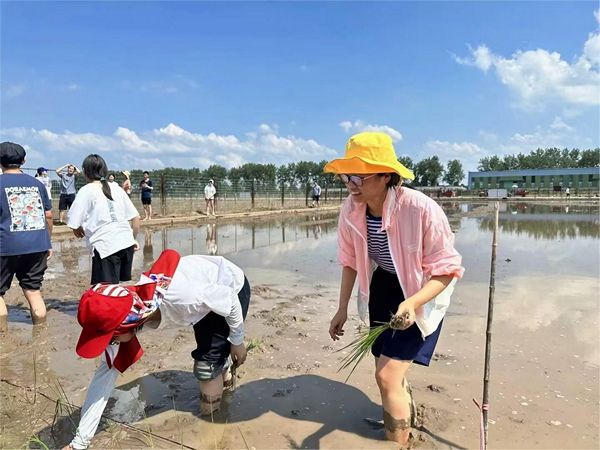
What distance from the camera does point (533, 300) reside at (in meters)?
6.00

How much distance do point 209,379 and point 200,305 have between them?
610mm

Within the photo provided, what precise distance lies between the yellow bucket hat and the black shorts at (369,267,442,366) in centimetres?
71

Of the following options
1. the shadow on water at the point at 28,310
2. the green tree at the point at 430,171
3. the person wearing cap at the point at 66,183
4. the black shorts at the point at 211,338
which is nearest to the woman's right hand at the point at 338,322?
the black shorts at the point at 211,338

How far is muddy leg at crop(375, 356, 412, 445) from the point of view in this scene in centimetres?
254

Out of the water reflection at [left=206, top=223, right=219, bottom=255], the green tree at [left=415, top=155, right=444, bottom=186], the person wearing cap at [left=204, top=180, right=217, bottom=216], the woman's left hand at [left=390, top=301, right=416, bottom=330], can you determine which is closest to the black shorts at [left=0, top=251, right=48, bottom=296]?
the woman's left hand at [left=390, top=301, right=416, bottom=330]

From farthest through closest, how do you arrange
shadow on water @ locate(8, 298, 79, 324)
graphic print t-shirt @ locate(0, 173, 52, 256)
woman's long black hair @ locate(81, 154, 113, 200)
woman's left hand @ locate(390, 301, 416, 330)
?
shadow on water @ locate(8, 298, 79, 324)
graphic print t-shirt @ locate(0, 173, 52, 256)
woman's long black hair @ locate(81, 154, 113, 200)
woman's left hand @ locate(390, 301, 416, 330)

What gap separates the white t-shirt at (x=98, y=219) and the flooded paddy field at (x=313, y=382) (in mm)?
972

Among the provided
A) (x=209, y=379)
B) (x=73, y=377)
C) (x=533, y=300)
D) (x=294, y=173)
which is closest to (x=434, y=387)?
(x=209, y=379)

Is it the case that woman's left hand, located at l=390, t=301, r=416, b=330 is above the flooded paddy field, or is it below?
above

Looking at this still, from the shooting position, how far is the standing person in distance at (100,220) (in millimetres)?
4465

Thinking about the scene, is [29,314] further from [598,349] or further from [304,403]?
[598,349]

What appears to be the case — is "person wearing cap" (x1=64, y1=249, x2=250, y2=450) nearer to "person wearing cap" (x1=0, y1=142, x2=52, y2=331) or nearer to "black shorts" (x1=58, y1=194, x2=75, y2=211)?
"person wearing cap" (x1=0, y1=142, x2=52, y2=331)

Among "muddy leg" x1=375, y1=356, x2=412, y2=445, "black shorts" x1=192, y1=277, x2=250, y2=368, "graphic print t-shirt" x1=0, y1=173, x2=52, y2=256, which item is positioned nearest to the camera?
"muddy leg" x1=375, y1=356, x2=412, y2=445

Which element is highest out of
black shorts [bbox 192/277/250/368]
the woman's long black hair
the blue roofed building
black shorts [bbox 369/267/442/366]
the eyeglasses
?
the blue roofed building
